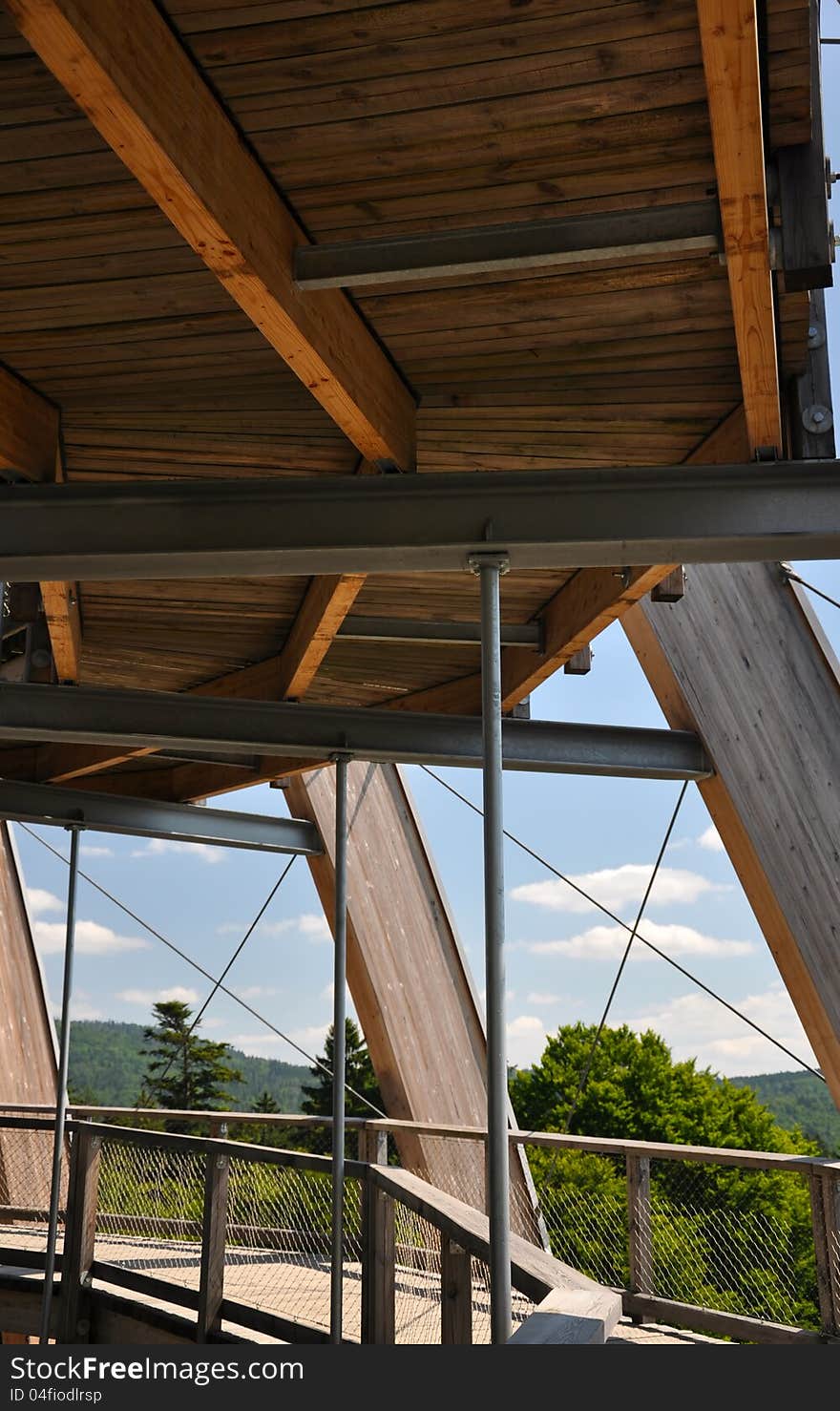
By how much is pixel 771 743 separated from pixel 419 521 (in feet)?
12.8

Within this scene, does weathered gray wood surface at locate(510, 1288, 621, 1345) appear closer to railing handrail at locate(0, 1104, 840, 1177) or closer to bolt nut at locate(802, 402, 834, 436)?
bolt nut at locate(802, 402, 834, 436)

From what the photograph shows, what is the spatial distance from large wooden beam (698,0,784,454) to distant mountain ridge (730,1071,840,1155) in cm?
3609

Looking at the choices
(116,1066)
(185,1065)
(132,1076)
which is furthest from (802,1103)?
(116,1066)

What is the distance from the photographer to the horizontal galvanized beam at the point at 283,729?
6207 mm

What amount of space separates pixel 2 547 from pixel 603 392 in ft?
6.64

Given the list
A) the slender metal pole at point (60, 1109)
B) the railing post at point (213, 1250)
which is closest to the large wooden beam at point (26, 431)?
the slender metal pole at point (60, 1109)

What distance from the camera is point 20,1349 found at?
3146 millimetres

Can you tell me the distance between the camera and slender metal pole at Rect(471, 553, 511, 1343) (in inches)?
A: 123

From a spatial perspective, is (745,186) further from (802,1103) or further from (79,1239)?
(802,1103)

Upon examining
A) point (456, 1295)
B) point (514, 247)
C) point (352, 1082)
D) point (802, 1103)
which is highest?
point (802, 1103)

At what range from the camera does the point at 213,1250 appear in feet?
19.9

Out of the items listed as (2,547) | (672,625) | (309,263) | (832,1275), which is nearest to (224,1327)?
(832,1275)

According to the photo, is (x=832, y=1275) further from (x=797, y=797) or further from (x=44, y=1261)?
(x=44, y=1261)

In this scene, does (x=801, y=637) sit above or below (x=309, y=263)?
above
